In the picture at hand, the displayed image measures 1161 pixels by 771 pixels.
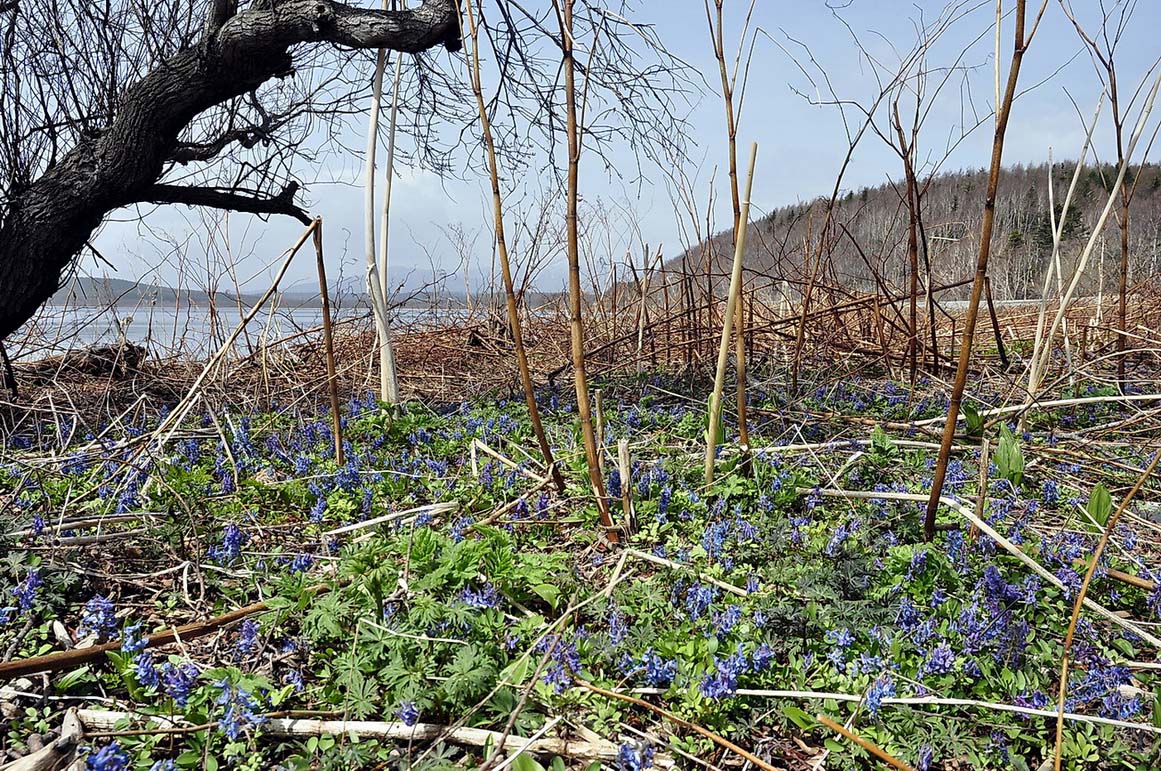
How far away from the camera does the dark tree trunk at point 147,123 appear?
13.4ft

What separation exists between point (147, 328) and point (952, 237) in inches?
213

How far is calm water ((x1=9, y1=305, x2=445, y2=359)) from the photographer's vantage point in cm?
500

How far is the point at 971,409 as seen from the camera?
293cm

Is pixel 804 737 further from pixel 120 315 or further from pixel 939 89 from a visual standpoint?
pixel 120 315

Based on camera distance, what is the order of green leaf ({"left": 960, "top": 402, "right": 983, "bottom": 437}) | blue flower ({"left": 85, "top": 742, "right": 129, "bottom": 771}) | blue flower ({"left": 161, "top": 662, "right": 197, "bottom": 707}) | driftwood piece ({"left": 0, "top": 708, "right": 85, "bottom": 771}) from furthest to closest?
green leaf ({"left": 960, "top": 402, "right": 983, "bottom": 437}), blue flower ({"left": 161, "top": 662, "right": 197, "bottom": 707}), driftwood piece ({"left": 0, "top": 708, "right": 85, "bottom": 771}), blue flower ({"left": 85, "top": 742, "right": 129, "bottom": 771})

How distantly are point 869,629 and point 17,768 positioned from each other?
179cm

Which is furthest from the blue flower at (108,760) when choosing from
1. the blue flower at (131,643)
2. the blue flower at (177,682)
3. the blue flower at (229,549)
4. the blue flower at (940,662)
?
the blue flower at (940,662)

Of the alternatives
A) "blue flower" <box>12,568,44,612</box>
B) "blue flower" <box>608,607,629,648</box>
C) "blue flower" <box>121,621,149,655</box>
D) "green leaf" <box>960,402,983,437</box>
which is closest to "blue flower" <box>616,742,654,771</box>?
"blue flower" <box>608,607,629,648</box>

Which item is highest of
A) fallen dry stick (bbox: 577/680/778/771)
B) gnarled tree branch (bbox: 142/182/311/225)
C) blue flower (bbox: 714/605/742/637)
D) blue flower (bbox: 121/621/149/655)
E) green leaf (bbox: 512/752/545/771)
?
gnarled tree branch (bbox: 142/182/311/225)

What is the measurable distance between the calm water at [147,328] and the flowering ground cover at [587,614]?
2.25m

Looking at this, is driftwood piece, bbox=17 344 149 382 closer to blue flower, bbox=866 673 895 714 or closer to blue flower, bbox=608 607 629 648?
blue flower, bbox=608 607 629 648

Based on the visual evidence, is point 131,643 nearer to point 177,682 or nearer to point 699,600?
point 177,682

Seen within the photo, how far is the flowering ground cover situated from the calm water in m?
2.25

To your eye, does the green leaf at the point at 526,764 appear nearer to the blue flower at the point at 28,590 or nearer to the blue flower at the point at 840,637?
the blue flower at the point at 840,637
